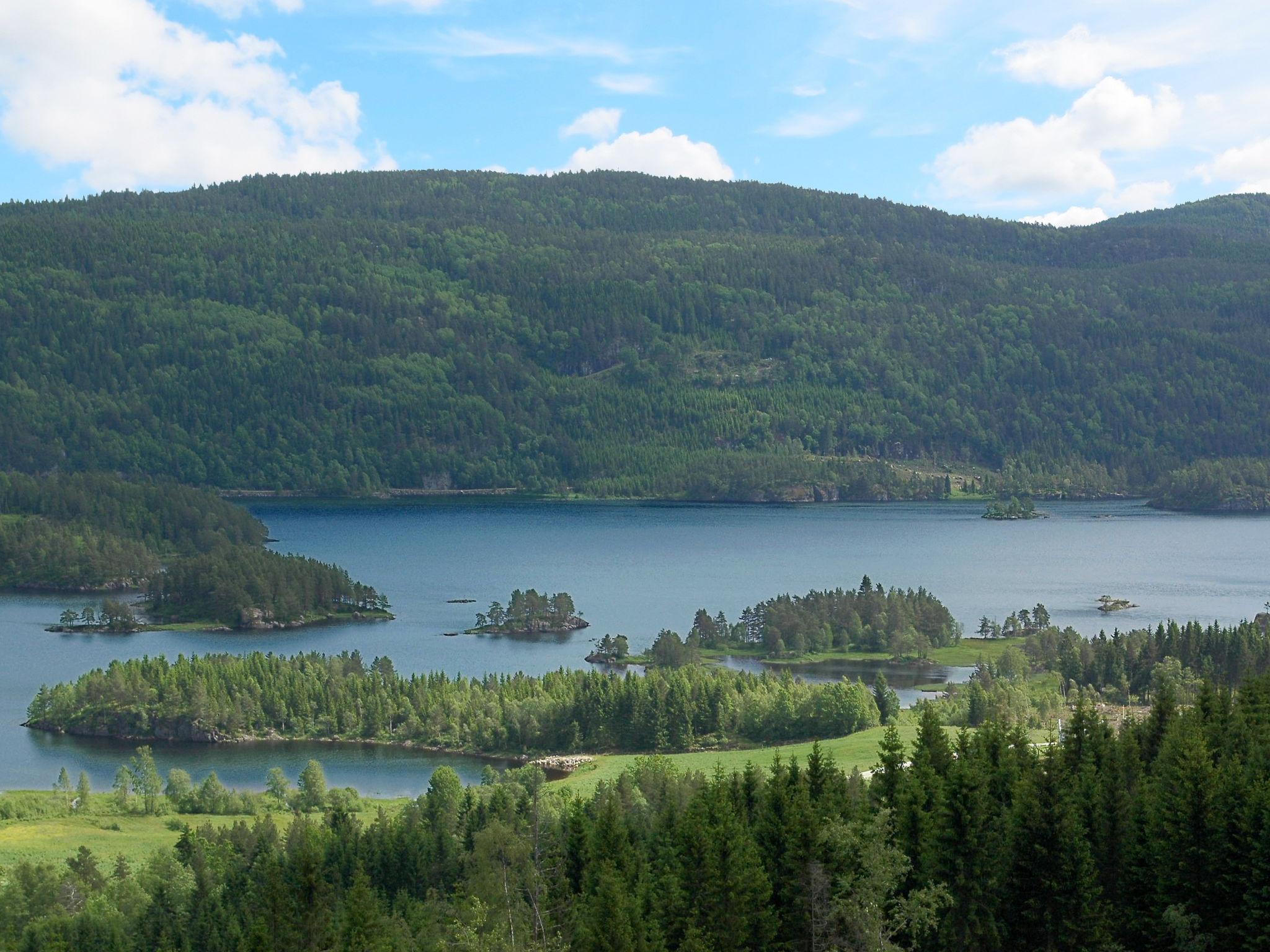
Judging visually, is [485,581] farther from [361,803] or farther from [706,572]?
[361,803]

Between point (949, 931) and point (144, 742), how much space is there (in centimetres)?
6854

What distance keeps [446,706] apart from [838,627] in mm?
42126

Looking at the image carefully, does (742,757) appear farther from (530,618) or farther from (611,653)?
(530,618)

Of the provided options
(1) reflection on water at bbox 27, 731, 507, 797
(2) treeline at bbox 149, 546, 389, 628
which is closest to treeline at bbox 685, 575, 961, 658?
(1) reflection on water at bbox 27, 731, 507, 797

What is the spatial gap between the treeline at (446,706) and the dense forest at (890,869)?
111 ft

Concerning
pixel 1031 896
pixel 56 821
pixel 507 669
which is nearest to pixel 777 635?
pixel 507 669

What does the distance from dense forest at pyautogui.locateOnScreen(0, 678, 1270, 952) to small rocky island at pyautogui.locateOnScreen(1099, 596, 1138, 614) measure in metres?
92.5

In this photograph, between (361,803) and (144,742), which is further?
(144,742)

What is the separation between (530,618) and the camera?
465 feet

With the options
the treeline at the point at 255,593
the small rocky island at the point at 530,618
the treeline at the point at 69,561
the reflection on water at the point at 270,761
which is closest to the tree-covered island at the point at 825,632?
the small rocky island at the point at 530,618

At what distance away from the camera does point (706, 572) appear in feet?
591

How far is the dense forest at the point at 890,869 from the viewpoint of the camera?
39156 mm

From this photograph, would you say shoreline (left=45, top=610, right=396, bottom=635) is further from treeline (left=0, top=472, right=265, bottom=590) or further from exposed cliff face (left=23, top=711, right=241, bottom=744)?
exposed cliff face (left=23, top=711, right=241, bottom=744)

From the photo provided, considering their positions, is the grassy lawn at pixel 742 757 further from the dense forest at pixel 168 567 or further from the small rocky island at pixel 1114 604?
the dense forest at pixel 168 567
